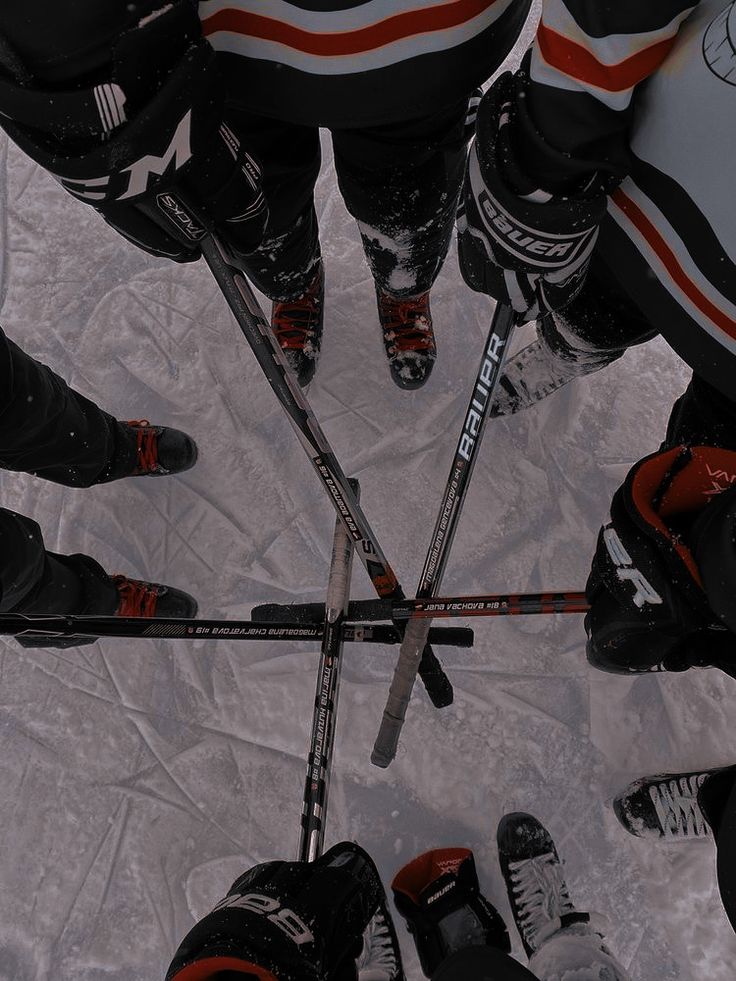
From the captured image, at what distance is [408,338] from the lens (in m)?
1.66

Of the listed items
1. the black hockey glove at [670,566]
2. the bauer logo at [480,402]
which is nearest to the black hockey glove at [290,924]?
the black hockey glove at [670,566]

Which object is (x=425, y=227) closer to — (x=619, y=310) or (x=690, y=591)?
(x=619, y=310)

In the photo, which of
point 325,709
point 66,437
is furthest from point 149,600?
point 325,709

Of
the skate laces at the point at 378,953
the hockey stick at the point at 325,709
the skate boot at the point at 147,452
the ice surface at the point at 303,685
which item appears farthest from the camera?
the skate boot at the point at 147,452

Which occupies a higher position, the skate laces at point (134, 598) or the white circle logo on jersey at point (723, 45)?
the white circle logo on jersey at point (723, 45)

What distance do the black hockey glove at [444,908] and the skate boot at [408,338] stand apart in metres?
1.09

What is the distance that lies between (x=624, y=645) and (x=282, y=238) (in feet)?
3.19

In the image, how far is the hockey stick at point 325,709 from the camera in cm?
118

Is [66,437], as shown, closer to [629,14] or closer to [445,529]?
[445,529]

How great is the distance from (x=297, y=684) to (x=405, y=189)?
3.54 ft

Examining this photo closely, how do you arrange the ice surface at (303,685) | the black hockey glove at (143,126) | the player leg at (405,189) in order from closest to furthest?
the black hockey glove at (143,126) → the player leg at (405,189) → the ice surface at (303,685)

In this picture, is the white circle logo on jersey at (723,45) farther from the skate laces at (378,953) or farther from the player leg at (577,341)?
the skate laces at (378,953)

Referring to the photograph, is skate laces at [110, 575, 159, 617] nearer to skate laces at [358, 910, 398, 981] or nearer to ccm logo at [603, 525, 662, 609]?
skate laces at [358, 910, 398, 981]

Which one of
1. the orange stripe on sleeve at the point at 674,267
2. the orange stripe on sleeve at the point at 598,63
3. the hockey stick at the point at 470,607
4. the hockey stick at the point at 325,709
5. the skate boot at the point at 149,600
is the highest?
the orange stripe on sleeve at the point at 598,63
